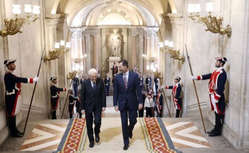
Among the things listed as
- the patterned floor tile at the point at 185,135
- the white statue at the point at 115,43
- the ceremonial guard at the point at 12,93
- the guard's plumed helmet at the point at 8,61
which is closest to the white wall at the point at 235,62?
the patterned floor tile at the point at 185,135

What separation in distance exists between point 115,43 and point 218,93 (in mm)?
19025

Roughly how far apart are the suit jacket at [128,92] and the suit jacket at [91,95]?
30 centimetres

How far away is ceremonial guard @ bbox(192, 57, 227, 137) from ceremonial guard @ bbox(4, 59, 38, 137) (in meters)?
3.94

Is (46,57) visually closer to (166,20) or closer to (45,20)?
(45,20)

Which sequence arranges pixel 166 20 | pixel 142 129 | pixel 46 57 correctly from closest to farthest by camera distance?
1. pixel 142 129
2. pixel 46 57
3. pixel 166 20

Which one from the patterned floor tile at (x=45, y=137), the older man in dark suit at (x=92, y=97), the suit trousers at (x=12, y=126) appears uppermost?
the older man in dark suit at (x=92, y=97)

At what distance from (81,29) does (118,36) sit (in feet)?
13.4

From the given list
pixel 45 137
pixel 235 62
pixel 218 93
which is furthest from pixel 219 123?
pixel 45 137

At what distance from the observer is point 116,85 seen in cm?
592

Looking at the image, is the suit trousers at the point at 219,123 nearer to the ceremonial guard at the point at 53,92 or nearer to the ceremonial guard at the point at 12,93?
the ceremonial guard at the point at 12,93

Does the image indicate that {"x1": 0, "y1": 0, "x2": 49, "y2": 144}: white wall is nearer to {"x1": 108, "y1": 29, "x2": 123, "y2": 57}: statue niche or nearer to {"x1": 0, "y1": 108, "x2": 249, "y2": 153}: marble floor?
{"x1": 0, "y1": 108, "x2": 249, "y2": 153}: marble floor

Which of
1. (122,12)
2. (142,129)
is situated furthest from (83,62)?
(142,129)

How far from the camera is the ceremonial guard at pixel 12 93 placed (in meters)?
6.61

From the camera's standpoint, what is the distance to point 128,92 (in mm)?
5879
